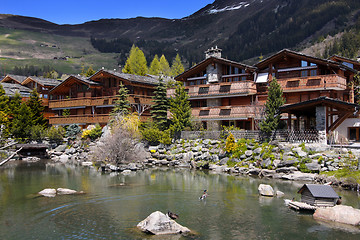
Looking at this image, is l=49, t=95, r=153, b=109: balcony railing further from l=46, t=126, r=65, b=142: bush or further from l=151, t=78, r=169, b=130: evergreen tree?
l=46, t=126, r=65, b=142: bush

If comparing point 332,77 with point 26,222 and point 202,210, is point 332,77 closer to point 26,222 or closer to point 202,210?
point 202,210

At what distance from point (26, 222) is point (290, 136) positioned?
1217 inches

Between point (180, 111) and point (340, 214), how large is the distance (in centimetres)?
3443

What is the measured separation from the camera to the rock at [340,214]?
73.0 ft

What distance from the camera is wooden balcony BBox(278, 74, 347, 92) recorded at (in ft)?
157

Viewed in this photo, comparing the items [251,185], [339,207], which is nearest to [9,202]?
[251,185]

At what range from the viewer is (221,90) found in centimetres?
5606

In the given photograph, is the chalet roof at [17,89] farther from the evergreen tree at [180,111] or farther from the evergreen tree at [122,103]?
the evergreen tree at [180,111]

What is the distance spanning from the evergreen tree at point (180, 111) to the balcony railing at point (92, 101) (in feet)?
38.9

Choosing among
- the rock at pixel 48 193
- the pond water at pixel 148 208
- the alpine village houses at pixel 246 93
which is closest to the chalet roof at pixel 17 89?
the alpine village houses at pixel 246 93

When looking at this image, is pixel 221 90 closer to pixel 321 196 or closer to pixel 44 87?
pixel 321 196

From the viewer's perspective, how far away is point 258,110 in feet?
171

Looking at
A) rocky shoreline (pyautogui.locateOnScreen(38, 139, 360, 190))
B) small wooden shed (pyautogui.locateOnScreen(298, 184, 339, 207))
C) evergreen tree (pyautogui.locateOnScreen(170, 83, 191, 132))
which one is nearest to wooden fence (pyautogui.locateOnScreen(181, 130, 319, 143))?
rocky shoreline (pyautogui.locateOnScreen(38, 139, 360, 190))

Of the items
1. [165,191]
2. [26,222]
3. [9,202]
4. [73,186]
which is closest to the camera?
[26,222]
